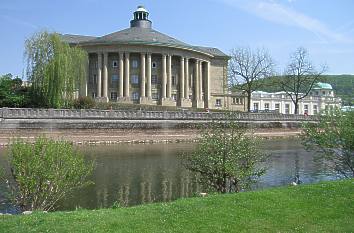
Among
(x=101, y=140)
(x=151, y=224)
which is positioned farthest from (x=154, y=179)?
(x=101, y=140)

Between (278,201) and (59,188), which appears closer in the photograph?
(278,201)

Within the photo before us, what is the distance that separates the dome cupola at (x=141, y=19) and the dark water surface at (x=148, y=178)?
6379cm

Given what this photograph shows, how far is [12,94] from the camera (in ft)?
182

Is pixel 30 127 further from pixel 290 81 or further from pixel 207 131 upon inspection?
pixel 290 81

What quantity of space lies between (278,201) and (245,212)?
1472 mm

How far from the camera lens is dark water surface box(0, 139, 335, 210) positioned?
16.8 meters

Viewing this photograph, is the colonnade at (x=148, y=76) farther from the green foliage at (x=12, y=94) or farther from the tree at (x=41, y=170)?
the tree at (x=41, y=170)

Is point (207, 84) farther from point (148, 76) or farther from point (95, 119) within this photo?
point (95, 119)

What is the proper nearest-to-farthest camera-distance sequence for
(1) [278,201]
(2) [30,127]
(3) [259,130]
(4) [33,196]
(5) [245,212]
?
(5) [245,212], (1) [278,201], (4) [33,196], (2) [30,127], (3) [259,130]

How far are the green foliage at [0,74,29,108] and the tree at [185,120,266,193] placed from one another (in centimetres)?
4265

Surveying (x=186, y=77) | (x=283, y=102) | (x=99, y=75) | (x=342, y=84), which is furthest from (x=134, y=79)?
(x=342, y=84)

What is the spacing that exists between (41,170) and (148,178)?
10.1 metres

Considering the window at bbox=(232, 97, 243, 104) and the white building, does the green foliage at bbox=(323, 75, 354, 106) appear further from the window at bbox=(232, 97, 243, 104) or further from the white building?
the window at bbox=(232, 97, 243, 104)

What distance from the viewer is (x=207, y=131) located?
16469mm
